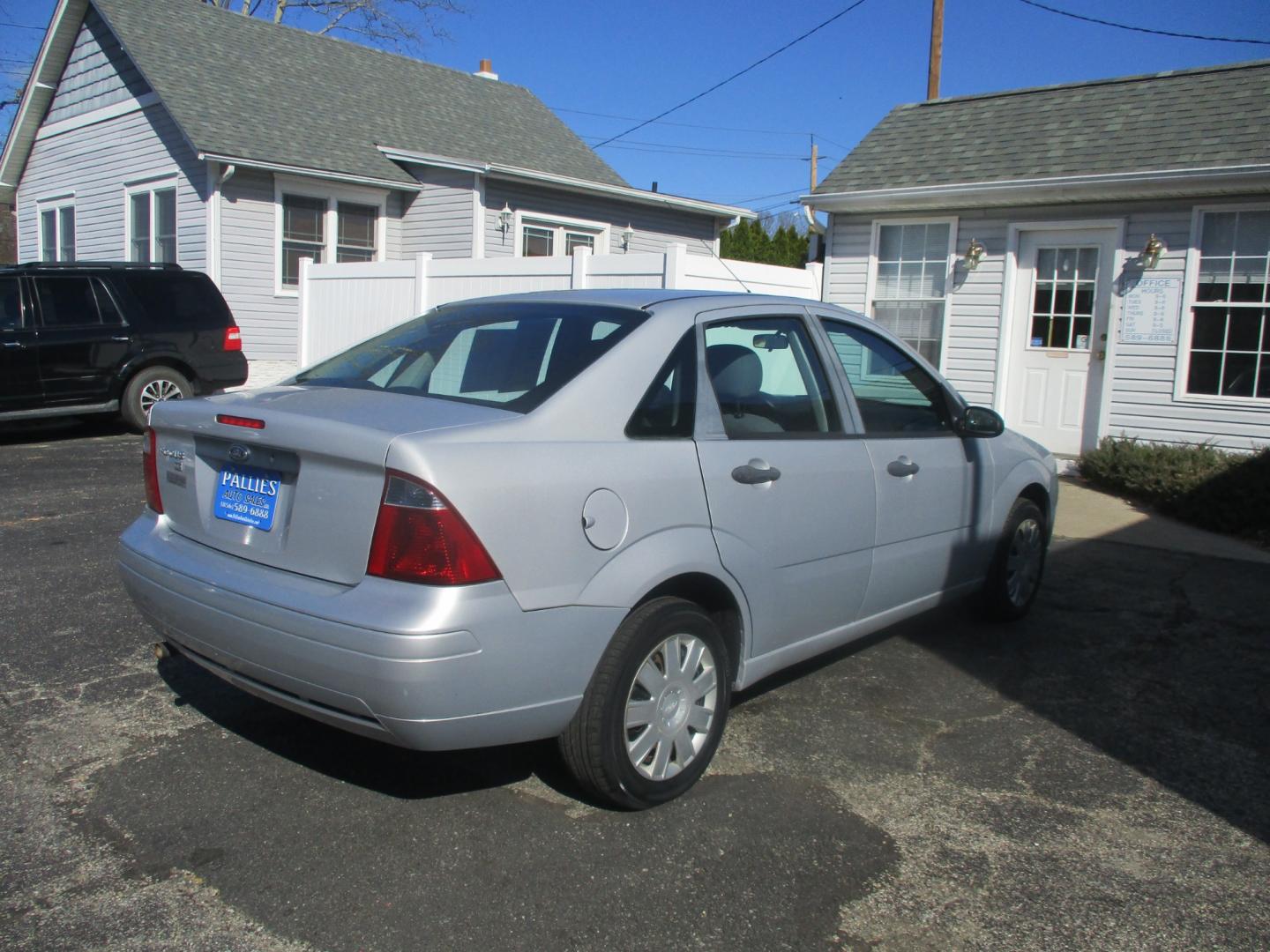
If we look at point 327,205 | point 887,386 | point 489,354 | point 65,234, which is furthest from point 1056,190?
point 65,234

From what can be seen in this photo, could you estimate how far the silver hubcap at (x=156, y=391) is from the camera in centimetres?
1165

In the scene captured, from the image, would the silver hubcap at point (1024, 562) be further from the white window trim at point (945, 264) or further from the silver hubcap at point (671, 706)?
the white window trim at point (945, 264)

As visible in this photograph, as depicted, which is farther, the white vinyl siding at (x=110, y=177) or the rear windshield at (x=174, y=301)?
the white vinyl siding at (x=110, y=177)

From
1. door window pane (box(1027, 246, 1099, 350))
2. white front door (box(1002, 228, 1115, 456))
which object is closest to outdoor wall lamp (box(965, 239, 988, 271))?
white front door (box(1002, 228, 1115, 456))

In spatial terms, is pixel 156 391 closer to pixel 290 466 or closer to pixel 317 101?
pixel 317 101

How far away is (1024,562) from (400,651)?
12.7 ft

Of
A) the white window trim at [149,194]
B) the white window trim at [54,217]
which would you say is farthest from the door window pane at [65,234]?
the white window trim at [149,194]

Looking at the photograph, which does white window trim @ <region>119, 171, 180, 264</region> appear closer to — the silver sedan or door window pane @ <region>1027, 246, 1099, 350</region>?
door window pane @ <region>1027, 246, 1099, 350</region>

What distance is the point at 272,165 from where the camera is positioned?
1487 cm

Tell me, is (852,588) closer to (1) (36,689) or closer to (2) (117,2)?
(1) (36,689)

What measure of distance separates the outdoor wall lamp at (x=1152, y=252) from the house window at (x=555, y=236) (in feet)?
29.9

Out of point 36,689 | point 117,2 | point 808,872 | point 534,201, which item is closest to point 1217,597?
point 808,872

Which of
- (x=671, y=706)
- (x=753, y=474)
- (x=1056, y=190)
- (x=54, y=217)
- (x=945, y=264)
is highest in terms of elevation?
(x=54, y=217)

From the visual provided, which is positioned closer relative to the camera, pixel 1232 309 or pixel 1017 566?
pixel 1017 566
